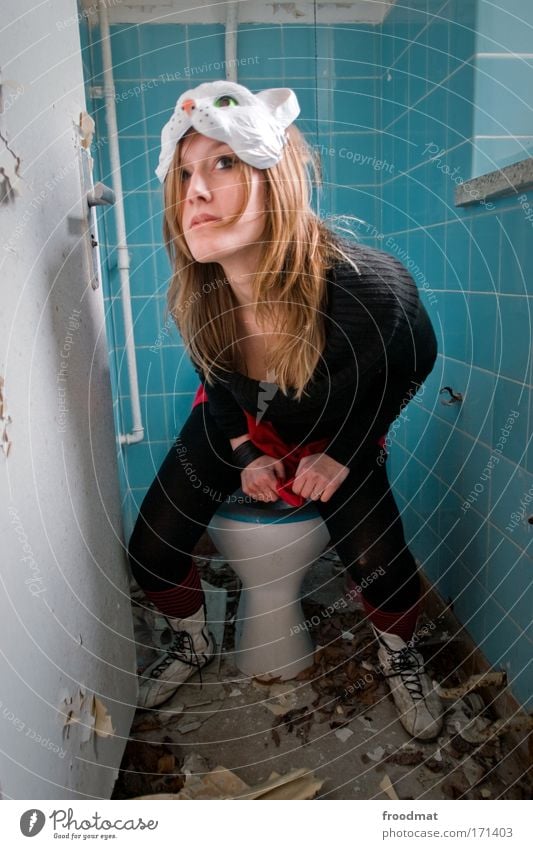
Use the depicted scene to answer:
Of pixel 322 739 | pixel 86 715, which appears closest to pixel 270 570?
pixel 322 739

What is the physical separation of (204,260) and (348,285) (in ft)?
0.54

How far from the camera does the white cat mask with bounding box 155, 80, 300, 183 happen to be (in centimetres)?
68

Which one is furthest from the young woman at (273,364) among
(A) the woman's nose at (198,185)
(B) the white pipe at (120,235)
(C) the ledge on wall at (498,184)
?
(B) the white pipe at (120,235)

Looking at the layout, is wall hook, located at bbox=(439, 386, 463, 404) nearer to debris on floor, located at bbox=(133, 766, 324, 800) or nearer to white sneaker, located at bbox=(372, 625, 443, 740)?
white sneaker, located at bbox=(372, 625, 443, 740)

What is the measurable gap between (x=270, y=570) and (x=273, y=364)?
0.27 meters

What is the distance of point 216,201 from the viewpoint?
725 millimetres

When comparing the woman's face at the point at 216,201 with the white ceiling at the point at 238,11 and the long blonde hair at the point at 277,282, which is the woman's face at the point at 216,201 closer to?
the long blonde hair at the point at 277,282

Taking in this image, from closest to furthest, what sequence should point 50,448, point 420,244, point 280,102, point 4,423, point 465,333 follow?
point 4,423, point 50,448, point 280,102, point 465,333, point 420,244

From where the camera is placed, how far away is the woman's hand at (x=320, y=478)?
2.90ft

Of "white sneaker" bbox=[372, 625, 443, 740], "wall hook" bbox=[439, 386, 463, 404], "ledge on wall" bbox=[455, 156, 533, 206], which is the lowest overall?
"white sneaker" bbox=[372, 625, 443, 740]

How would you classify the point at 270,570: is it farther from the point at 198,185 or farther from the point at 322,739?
the point at 198,185

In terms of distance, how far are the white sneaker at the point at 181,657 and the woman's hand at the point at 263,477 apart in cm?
21

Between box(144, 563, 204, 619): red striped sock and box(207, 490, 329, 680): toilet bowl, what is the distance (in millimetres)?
63

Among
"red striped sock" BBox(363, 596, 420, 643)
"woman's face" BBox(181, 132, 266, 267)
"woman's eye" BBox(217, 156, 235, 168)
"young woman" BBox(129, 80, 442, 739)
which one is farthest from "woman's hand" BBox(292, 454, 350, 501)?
"woman's eye" BBox(217, 156, 235, 168)
